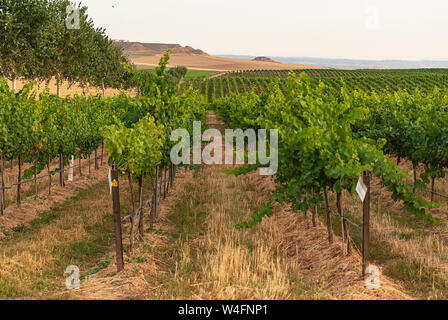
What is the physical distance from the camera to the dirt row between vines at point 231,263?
7012 millimetres

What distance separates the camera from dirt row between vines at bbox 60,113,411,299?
7.01 m

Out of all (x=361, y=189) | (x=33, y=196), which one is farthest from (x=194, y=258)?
(x=33, y=196)

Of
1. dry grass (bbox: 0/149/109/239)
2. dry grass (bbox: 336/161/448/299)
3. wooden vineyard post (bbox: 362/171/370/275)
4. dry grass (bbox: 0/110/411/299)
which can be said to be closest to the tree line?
dry grass (bbox: 0/149/109/239)

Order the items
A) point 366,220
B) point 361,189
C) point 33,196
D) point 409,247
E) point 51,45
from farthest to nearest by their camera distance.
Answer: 1. point 51,45
2. point 33,196
3. point 409,247
4. point 366,220
5. point 361,189

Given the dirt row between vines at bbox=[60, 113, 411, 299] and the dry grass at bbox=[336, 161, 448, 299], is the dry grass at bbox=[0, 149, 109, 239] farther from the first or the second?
the dry grass at bbox=[336, 161, 448, 299]

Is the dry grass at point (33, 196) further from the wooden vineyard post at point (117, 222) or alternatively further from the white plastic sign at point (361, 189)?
the white plastic sign at point (361, 189)

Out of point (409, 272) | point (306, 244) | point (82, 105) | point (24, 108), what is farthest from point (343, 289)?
point (82, 105)

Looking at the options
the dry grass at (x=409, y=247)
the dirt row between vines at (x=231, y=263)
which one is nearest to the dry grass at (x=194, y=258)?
the dirt row between vines at (x=231, y=263)

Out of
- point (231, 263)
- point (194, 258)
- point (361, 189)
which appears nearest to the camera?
point (361, 189)

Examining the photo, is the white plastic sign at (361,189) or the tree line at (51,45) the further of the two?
the tree line at (51,45)

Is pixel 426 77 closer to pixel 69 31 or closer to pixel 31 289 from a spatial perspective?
pixel 69 31

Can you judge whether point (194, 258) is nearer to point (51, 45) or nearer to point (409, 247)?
point (409, 247)

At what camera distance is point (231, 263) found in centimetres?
770

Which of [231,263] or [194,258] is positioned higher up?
[231,263]
